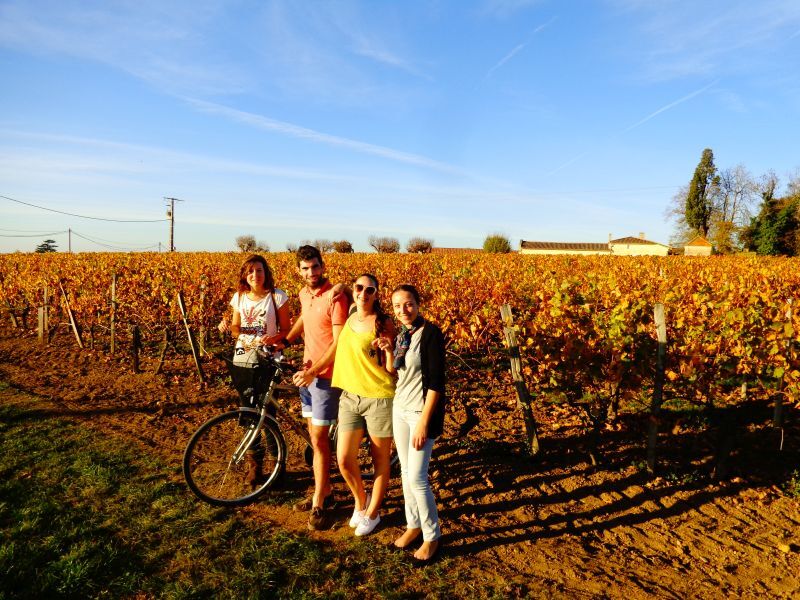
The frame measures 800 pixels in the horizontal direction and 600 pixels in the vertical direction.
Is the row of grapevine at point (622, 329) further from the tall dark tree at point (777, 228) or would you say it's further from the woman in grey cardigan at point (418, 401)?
the tall dark tree at point (777, 228)

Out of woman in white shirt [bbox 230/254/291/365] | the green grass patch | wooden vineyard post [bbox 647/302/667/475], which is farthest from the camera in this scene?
wooden vineyard post [bbox 647/302/667/475]

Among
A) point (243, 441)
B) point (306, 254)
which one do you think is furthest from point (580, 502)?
point (306, 254)

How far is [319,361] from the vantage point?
3.73 meters

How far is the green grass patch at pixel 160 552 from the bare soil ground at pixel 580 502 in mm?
276

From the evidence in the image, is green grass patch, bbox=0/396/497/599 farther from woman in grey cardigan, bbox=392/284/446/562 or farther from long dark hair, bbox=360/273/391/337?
long dark hair, bbox=360/273/391/337

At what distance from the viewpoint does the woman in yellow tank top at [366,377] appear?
3.35 m

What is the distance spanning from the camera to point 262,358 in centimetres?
417

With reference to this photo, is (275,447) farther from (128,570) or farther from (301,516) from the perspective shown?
(128,570)

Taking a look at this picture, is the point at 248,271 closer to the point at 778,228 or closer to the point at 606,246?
the point at 778,228

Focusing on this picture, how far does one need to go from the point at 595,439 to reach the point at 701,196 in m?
75.1

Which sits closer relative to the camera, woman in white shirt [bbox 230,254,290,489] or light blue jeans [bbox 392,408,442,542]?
light blue jeans [bbox 392,408,442,542]

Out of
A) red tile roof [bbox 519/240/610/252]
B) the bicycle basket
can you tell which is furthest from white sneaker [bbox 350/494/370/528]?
red tile roof [bbox 519/240/610/252]

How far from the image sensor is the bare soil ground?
3.49 metres

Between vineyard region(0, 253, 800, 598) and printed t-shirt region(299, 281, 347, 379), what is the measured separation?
1404 mm
